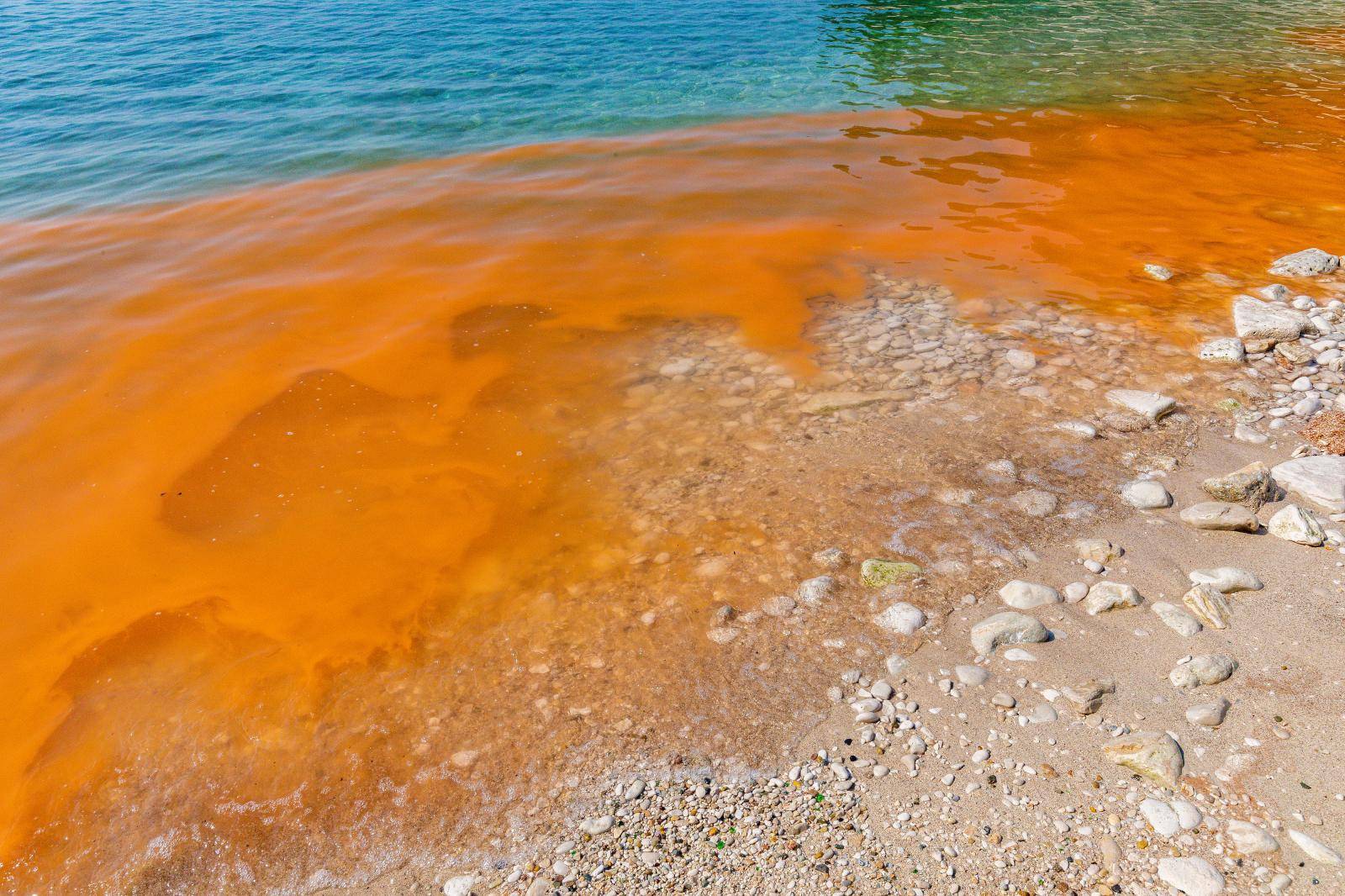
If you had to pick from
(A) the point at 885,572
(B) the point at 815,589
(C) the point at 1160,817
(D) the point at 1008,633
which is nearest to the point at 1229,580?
(D) the point at 1008,633

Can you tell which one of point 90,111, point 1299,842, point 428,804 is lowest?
point 428,804

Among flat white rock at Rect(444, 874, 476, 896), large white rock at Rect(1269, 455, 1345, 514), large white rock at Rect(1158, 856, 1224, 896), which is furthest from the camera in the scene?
large white rock at Rect(1269, 455, 1345, 514)

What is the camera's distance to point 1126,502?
419 cm

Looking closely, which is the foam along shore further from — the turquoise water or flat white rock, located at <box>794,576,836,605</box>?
the turquoise water

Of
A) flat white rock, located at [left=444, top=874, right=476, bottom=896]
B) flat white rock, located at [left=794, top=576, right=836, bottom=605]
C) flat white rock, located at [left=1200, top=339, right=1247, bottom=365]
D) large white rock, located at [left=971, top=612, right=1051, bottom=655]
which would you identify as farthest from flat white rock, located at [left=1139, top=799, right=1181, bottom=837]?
flat white rock, located at [left=1200, top=339, right=1247, bottom=365]

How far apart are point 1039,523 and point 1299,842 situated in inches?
71.5

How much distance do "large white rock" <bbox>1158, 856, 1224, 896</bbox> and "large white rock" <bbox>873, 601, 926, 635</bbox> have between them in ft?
4.12

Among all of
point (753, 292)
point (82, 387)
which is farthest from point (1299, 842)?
point (82, 387)

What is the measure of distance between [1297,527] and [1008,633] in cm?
Answer: 166

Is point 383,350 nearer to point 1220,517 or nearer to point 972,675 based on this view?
point 972,675

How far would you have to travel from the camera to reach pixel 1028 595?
11.9ft

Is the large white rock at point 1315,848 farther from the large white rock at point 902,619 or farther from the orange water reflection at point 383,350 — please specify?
the orange water reflection at point 383,350

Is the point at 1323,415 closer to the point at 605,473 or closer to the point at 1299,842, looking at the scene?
the point at 1299,842

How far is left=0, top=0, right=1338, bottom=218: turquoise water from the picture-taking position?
40.1 ft
